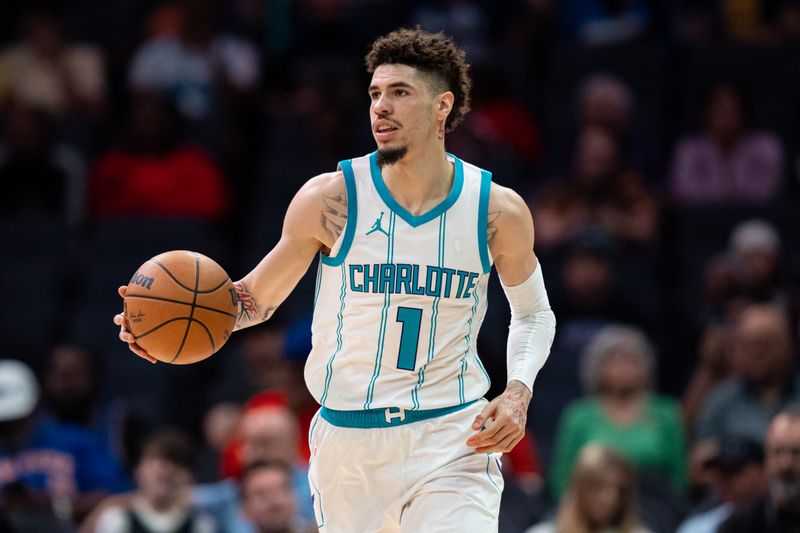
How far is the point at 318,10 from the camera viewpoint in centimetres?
1355

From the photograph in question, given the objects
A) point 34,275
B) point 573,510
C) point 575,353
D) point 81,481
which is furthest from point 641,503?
point 34,275

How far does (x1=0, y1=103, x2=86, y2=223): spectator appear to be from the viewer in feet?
40.5

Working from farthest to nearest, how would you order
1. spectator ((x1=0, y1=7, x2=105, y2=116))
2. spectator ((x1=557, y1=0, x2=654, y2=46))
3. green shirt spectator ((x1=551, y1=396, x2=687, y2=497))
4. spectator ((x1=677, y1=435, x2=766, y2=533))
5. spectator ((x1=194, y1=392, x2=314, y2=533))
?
1. spectator ((x1=0, y1=7, x2=105, y2=116))
2. spectator ((x1=557, y1=0, x2=654, y2=46))
3. green shirt spectator ((x1=551, y1=396, x2=687, y2=497))
4. spectator ((x1=194, y1=392, x2=314, y2=533))
5. spectator ((x1=677, y1=435, x2=766, y2=533))

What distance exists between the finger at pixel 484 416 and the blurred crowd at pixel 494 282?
3478mm

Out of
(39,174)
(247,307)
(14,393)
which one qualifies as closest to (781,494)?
(247,307)

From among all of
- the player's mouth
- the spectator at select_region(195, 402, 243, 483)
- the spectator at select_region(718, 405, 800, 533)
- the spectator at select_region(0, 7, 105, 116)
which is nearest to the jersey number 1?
the player's mouth

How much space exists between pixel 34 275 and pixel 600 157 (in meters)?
4.89

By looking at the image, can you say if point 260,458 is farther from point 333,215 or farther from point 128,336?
point 333,215

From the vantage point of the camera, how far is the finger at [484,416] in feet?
17.0

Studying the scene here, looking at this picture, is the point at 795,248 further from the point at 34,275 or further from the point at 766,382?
the point at 34,275

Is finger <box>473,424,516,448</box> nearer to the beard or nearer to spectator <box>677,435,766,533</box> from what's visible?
the beard

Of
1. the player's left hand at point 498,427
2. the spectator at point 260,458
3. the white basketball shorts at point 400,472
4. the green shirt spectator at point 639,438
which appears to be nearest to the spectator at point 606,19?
the green shirt spectator at point 639,438

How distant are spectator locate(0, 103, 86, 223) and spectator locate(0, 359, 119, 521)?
2768mm

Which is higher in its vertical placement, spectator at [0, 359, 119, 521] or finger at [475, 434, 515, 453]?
finger at [475, 434, 515, 453]
